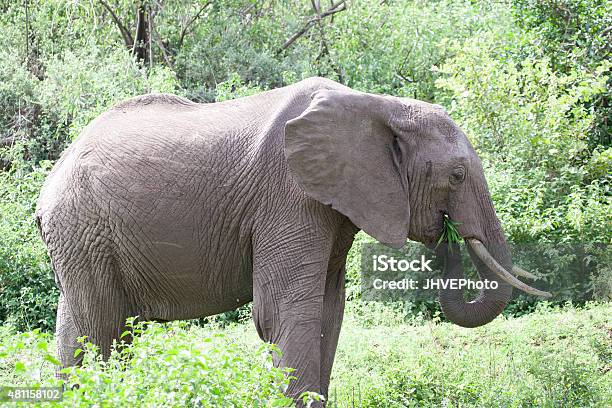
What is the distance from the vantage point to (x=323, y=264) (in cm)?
605

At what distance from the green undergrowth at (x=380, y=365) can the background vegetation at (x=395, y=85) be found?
0.06m

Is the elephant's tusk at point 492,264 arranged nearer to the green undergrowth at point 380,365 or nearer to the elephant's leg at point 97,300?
the green undergrowth at point 380,365

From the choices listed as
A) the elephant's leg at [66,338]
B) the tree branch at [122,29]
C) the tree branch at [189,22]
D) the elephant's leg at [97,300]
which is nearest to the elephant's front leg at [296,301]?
the elephant's leg at [97,300]

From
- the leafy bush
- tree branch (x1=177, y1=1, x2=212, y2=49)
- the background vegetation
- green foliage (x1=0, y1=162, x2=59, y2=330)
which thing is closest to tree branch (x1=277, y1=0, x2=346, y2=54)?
the background vegetation

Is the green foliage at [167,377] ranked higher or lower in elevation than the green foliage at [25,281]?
higher

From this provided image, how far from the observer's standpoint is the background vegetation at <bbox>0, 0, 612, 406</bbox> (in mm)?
10938

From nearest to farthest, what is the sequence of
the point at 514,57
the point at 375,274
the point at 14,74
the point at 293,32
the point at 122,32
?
the point at 375,274, the point at 514,57, the point at 14,74, the point at 122,32, the point at 293,32

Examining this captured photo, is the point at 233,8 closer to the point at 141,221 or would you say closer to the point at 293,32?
the point at 293,32

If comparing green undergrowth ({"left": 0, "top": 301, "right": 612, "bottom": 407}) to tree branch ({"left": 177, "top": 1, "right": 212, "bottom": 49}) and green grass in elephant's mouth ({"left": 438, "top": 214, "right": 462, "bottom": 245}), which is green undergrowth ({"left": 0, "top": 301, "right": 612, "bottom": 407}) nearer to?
green grass in elephant's mouth ({"left": 438, "top": 214, "right": 462, "bottom": 245})

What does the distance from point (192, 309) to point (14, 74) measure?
360 inches

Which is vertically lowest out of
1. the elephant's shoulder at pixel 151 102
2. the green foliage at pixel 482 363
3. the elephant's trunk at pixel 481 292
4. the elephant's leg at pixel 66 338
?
the green foliage at pixel 482 363

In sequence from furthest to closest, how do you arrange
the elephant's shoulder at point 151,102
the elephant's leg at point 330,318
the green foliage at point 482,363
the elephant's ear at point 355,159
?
the green foliage at point 482,363
the elephant's shoulder at point 151,102
the elephant's leg at point 330,318
the elephant's ear at point 355,159

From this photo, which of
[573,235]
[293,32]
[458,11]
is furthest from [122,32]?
[573,235]

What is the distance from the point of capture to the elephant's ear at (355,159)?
234 inches
